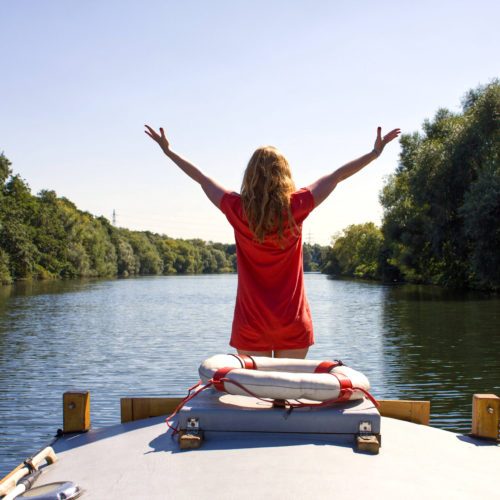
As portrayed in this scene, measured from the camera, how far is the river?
12.0 metres

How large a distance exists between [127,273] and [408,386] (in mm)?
114887

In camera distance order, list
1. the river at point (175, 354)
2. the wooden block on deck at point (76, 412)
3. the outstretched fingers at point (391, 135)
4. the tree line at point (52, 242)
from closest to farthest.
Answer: the outstretched fingers at point (391, 135) → the wooden block on deck at point (76, 412) → the river at point (175, 354) → the tree line at point (52, 242)

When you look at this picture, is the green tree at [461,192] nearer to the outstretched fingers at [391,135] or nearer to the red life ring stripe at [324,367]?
the outstretched fingers at [391,135]

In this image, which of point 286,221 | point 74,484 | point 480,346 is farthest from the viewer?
point 480,346

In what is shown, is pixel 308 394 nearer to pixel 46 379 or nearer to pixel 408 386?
pixel 408 386

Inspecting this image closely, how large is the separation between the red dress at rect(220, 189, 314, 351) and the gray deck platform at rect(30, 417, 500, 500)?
25.2 inches

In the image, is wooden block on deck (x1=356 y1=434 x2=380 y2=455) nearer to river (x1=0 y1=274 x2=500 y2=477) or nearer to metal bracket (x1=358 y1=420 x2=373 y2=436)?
metal bracket (x1=358 y1=420 x2=373 y2=436)

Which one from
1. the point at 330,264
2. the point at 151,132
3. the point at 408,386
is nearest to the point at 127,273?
the point at 330,264

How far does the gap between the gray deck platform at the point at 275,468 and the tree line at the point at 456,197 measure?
106 ft

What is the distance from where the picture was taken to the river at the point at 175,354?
1203 cm

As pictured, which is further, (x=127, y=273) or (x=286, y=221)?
(x=127, y=273)

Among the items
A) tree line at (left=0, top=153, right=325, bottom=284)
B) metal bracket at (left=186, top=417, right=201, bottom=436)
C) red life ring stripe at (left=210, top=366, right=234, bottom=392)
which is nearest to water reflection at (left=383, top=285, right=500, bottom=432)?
red life ring stripe at (left=210, top=366, right=234, bottom=392)

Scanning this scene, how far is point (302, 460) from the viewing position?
3.30 m

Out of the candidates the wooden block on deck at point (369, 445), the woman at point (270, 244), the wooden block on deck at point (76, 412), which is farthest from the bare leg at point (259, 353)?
the wooden block on deck at point (76, 412)
